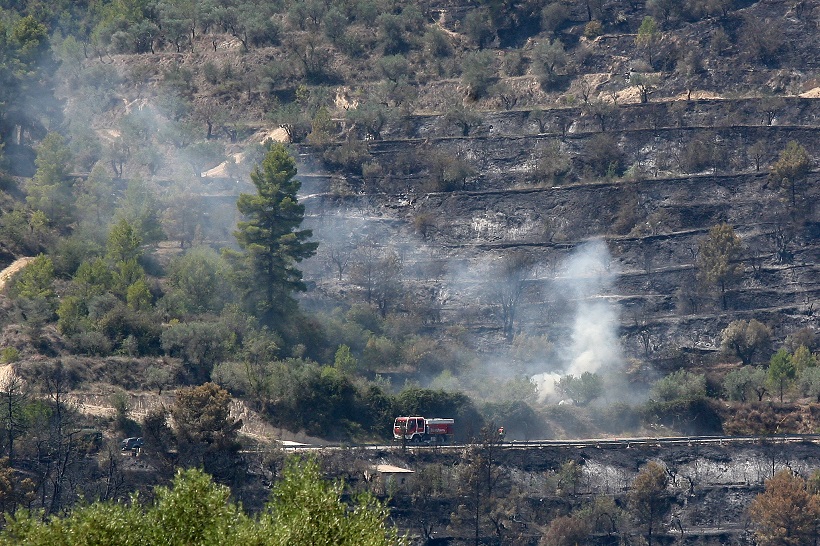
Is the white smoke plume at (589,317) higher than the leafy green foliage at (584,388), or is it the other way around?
the white smoke plume at (589,317)

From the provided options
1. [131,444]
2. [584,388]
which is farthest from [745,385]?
[131,444]

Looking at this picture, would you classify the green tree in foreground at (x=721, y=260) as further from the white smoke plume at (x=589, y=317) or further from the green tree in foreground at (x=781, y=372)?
the green tree in foreground at (x=781, y=372)

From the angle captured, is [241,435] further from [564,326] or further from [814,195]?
[814,195]

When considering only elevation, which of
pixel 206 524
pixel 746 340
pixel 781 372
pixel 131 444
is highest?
pixel 746 340

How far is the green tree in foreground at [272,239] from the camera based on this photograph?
95.8 meters

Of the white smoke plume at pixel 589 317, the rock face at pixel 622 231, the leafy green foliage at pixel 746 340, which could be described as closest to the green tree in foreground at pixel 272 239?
the rock face at pixel 622 231

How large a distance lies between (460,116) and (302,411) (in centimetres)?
3387

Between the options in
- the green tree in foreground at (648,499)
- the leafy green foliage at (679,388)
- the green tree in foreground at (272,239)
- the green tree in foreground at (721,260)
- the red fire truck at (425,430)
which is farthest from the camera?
the green tree in foreground at (721,260)

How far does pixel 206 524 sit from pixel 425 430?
4283cm

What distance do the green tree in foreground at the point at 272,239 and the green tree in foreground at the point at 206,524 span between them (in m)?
52.4

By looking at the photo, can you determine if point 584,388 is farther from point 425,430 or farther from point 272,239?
point 272,239

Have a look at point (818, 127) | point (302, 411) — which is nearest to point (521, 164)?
point (818, 127)

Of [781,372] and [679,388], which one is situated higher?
[781,372]

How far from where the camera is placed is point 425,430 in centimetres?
8406
